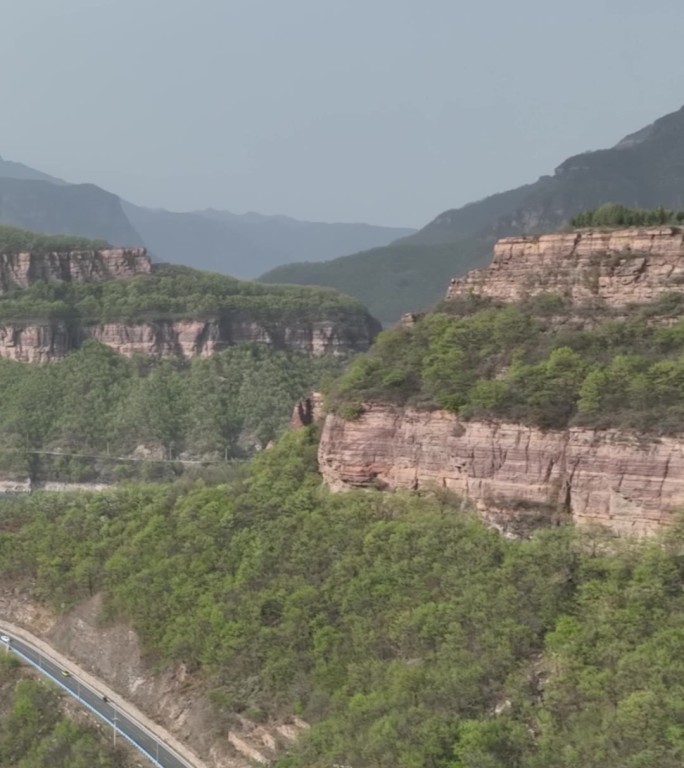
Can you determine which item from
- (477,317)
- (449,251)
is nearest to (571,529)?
(477,317)

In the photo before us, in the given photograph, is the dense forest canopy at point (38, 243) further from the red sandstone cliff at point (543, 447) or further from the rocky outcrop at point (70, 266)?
the red sandstone cliff at point (543, 447)

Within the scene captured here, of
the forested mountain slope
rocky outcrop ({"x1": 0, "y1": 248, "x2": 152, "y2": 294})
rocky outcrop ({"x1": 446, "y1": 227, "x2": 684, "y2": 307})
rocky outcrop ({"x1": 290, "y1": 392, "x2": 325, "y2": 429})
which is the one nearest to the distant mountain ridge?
the forested mountain slope

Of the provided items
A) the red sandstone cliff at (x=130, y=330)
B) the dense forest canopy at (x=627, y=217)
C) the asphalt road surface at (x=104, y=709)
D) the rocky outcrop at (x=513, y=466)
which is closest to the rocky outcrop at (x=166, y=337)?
the red sandstone cliff at (x=130, y=330)

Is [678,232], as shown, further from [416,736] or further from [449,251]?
[449,251]

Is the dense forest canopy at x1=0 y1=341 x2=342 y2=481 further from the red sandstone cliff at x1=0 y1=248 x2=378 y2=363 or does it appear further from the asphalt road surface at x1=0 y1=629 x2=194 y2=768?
the asphalt road surface at x1=0 y1=629 x2=194 y2=768

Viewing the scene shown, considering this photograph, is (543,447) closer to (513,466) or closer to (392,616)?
(513,466)
